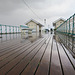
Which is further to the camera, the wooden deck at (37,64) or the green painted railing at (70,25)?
the green painted railing at (70,25)

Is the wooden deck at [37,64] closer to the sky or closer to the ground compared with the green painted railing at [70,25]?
closer to the ground

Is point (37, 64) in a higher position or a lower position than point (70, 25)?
lower

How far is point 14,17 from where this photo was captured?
14375 mm

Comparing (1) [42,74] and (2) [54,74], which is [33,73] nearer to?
(1) [42,74]

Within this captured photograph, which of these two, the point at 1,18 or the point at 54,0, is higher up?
the point at 54,0

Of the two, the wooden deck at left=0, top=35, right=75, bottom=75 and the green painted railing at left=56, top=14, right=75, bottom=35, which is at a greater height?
the green painted railing at left=56, top=14, right=75, bottom=35

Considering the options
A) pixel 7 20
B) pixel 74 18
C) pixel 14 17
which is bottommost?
pixel 74 18

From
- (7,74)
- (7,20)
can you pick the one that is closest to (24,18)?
(7,20)

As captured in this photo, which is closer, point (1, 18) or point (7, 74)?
point (7, 74)

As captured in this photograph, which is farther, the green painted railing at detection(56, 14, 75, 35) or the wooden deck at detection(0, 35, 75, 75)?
the green painted railing at detection(56, 14, 75, 35)

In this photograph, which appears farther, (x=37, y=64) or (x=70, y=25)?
(x=70, y=25)

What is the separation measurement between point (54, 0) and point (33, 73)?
1191cm

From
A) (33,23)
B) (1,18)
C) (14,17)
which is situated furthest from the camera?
(33,23)

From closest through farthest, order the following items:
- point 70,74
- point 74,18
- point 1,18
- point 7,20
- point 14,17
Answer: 1. point 70,74
2. point 74,18
3. point 1,18
4. point 7,20
5. point 14,17
